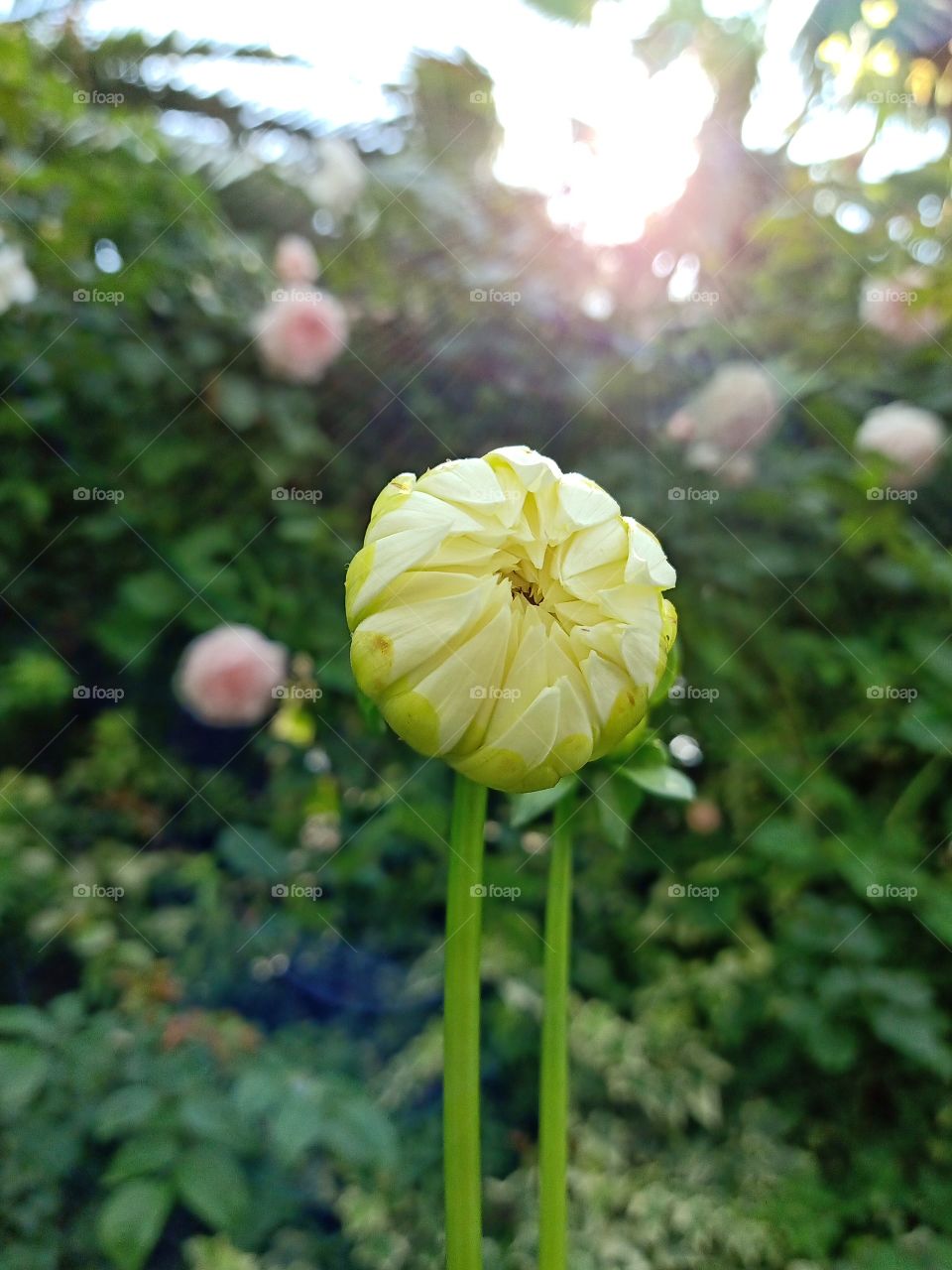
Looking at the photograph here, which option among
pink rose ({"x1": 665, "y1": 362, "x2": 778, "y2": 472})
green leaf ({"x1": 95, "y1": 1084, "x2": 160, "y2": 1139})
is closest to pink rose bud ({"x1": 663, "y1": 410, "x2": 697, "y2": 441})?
pink rose ({"x1": 665, "y1": 362, "x2": 778, "y2": 472})

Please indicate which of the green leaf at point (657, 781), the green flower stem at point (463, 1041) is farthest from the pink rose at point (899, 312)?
the green flower stem at point (463, 1041)

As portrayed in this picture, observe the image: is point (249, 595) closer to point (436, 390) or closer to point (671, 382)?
point (436, 390)

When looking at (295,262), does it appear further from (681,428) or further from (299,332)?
(681,428)

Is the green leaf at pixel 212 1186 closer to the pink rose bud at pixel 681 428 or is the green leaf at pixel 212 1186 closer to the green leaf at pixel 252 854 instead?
the green leaf at pixel 252 854

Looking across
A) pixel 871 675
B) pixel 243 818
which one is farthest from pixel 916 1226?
pixel 243 818

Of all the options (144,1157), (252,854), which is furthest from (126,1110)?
(252,854)
